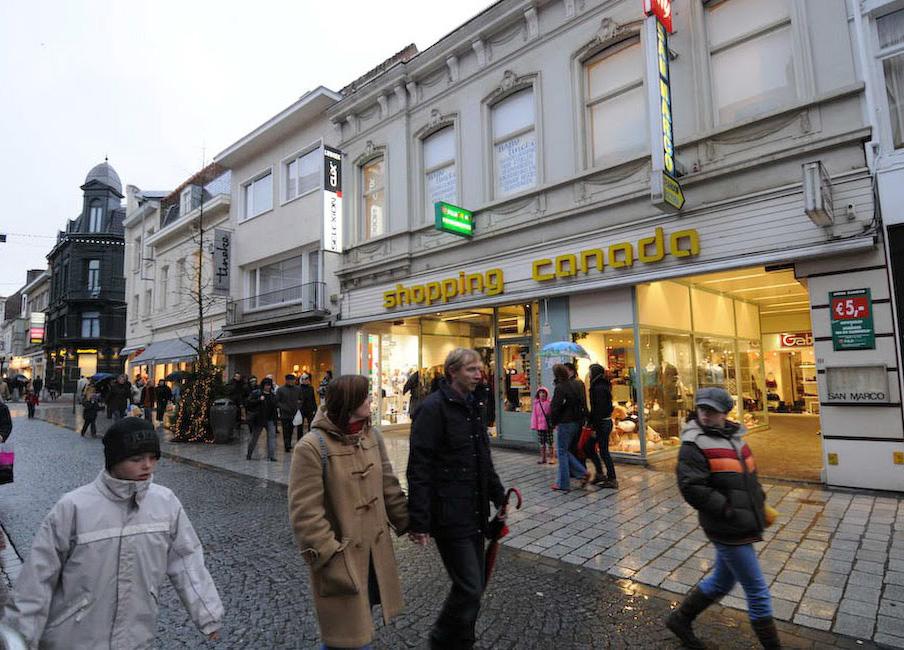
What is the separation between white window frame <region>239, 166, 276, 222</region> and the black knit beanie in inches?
682

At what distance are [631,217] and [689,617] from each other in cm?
724

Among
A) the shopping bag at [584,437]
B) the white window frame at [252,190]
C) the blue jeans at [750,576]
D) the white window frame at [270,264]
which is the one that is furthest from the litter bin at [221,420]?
the blue jeans at [750,576]

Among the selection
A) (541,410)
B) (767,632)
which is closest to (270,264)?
(541,410)

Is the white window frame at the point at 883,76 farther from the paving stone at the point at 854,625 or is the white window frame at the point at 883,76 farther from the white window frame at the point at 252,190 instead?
the white window frame at the point at 252,190

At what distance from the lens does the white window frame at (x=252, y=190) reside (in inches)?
720

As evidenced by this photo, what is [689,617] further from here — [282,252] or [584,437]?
[282,252]

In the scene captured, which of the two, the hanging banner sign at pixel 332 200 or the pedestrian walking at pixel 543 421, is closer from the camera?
the pedestrian walking at pixel 543 421

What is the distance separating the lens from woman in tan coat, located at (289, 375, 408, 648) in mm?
2344

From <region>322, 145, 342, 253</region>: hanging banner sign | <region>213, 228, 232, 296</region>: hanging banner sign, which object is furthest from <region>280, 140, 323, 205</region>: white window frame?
<region>213, 228, 232, 296</region>: hanging banner sign

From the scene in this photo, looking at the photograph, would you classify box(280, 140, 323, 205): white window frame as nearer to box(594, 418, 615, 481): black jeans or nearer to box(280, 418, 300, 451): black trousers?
box(280, 418, 300, 451): black trousers

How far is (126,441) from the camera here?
207 cm

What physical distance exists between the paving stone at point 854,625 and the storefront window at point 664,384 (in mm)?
5774

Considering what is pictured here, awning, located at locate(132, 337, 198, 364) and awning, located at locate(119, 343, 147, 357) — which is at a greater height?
awning, located at locate(119, 343, 147, 357)

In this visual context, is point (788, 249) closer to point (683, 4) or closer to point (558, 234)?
point (558, 234)
